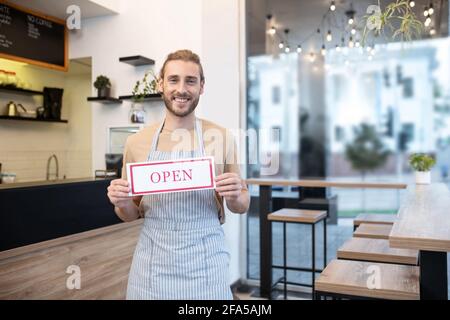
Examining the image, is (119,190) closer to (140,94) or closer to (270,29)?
(140,94)

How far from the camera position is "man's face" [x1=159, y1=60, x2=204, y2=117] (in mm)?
1275

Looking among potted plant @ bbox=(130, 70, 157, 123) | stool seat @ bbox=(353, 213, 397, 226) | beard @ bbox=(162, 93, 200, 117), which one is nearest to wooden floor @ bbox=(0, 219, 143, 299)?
potted plant @ bbox=(130, 70, 157, 123)

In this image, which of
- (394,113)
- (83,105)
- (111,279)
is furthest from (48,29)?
(394,113)

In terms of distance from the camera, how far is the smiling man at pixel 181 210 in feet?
4.25

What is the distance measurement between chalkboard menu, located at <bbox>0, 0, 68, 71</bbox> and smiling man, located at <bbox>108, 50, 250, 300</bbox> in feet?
7.70

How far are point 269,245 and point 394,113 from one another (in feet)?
6.80

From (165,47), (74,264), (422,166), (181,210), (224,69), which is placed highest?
(165,47)

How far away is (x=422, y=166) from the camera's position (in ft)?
9.75

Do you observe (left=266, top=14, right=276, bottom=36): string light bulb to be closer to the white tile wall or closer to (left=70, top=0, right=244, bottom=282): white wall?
(left=70, top=0, right=244, bottom=282): white wall

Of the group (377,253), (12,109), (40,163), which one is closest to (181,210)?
(377,253)

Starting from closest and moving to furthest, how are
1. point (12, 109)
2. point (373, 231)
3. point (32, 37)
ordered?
point (373, 231), point (32, 37), point (12, 109)

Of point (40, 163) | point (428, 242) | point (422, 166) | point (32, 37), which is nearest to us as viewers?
point (428, 242)

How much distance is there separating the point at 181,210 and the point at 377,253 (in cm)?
116
